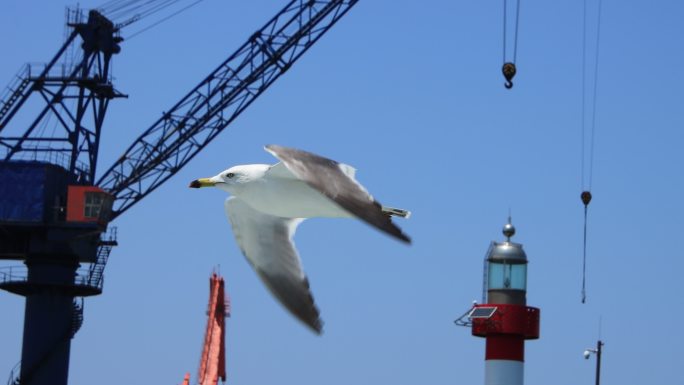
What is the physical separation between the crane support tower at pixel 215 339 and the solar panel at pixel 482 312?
22.0 m

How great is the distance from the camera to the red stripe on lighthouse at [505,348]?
124ft

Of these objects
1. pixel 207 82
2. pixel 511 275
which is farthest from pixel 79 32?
pixel 511 275


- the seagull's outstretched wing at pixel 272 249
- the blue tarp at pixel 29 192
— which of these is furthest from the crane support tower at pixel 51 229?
the seagull's outstretched wing at pixel 272 249

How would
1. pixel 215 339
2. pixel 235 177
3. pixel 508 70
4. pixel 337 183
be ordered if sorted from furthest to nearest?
pixel 215 339 < pixel 508 70 < pixel 235 177 < pixel 337 183

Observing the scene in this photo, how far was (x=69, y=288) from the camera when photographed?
62.3 metres

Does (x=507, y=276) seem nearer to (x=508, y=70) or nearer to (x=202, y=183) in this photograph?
(x=508, y=70)

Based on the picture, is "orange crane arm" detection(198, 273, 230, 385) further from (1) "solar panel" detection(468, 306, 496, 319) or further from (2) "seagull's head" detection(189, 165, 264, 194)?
(2) "seagull's head" detection(189, 165, 264, 194)

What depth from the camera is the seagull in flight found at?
1448cm

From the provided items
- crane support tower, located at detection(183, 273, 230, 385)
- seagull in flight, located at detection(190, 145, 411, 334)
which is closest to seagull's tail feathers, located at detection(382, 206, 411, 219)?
seagull in flight, located at detection(190, 145, 411, 334)

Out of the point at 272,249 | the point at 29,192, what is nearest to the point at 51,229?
the point at 29,192

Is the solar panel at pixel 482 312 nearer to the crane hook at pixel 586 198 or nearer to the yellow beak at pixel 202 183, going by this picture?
the crane hook at pixel 586 198

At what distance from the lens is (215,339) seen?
60906 millimetres

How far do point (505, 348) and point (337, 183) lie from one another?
77.9 ft

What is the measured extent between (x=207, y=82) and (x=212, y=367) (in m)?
12.2
